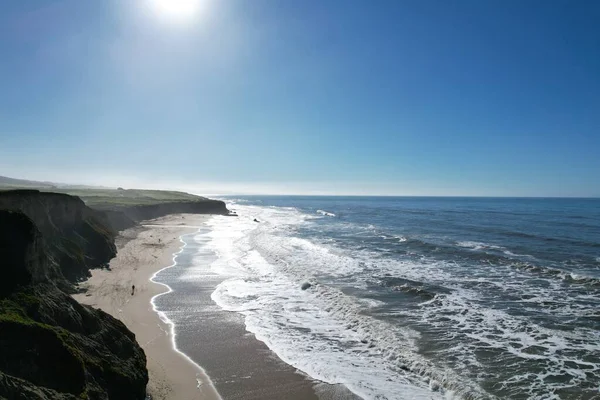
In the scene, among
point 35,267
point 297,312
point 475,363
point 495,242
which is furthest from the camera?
point 495,242

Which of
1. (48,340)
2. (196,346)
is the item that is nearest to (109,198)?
(196,346)

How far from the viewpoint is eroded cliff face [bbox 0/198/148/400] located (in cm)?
614

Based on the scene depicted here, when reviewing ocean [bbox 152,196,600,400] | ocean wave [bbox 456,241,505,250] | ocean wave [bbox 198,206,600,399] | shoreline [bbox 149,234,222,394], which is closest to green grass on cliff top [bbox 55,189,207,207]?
ocean [bbox 152,196,600,400]

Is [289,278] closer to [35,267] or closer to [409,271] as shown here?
[409,271]

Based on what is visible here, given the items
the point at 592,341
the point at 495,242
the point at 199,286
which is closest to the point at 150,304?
the point at 199,286

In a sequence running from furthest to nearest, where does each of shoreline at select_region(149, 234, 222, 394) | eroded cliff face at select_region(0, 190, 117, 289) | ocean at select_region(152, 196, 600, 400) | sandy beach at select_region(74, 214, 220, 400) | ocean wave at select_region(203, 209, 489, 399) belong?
eroded cliff face at select_region(0, 190, 117, 289), ocean at select_region(152, 196, 600, 400), ocean wave at select_region(203, 209, 489, 399), shoreline at select_region(149, 234, 222, 394), sandy beach at select_region(74, 214, 220, 400)

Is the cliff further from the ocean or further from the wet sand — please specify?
the wet sand

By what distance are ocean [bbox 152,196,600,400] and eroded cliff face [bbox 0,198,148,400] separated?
5360 millimetres

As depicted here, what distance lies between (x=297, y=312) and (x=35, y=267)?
35.2 ft

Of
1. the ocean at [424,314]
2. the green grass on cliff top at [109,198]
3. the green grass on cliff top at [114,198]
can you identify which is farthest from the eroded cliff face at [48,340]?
the green grass on cliff top at [114,198]

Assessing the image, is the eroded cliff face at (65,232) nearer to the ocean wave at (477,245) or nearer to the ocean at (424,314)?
the ocean at (424,314)

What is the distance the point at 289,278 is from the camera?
23.4 meters

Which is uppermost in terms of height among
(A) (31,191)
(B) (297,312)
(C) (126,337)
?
(A) (31,191)

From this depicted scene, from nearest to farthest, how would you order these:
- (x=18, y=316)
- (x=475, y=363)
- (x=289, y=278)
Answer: (x=18, y=316) < (x=475, y=363) < (x=289, y=278)
